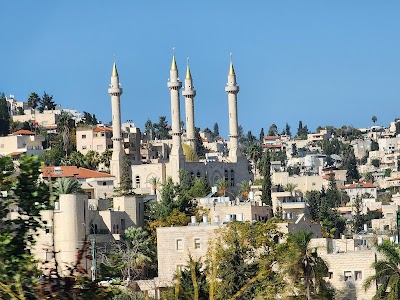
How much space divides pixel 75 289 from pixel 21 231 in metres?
2.29

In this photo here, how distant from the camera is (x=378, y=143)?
618ft

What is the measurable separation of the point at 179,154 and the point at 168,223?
2368 centimetres

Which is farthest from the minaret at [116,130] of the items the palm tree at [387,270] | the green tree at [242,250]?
the palm tree at [387,270]

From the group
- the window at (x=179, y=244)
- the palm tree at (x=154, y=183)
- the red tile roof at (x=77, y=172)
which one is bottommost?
the window at (x=179, y=244)

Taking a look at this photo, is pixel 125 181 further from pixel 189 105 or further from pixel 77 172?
pixel 189 105

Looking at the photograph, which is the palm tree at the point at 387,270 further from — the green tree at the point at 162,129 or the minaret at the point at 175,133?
the green tree at the point at 162,129

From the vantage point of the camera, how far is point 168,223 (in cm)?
6181

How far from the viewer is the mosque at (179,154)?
86062 mm

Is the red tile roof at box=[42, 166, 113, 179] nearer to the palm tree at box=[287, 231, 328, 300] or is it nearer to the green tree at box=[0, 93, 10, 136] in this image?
the green tree at box=[0, 93, 10, 136]

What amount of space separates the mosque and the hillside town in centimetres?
9

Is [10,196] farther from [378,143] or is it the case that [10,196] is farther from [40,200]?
[378,143]

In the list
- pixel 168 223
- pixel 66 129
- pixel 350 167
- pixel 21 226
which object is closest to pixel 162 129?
pixel 350 167

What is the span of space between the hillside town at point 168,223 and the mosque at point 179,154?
89 millimetres

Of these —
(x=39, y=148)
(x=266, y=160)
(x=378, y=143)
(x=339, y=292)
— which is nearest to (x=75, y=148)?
(x=39, y=148)
